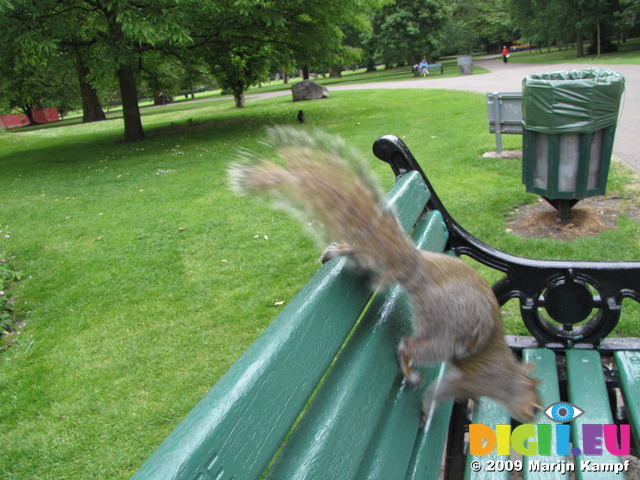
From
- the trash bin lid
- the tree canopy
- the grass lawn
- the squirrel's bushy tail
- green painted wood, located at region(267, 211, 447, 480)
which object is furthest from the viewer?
the tree canopy

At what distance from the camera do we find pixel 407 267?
52.4 inches

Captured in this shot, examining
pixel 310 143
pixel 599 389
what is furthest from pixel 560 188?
pixel 310 143

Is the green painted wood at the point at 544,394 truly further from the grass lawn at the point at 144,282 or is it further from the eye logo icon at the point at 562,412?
the grass lawn at the point at 144,282

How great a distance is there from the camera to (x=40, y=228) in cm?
621

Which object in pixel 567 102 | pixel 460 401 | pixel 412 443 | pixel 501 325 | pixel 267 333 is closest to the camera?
pixel 267 333

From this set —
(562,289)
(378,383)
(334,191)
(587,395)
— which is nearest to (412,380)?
(378,383)

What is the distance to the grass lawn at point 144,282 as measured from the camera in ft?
8.85

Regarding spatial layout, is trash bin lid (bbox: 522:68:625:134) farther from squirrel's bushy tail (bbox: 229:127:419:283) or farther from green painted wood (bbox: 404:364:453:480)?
squirrel's bushy tail (bbox: 229:127:419:283)

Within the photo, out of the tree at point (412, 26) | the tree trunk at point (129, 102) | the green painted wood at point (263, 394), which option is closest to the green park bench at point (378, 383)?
the green painted wood at point (263, 394)

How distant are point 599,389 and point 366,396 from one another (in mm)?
1140

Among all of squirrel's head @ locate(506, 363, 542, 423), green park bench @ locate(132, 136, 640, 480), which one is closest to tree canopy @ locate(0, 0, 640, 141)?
green park bench @ locate(132, 136, 640, 480)

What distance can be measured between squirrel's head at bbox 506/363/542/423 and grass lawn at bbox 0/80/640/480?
1204 millimetres

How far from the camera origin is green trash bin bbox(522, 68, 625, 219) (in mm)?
3893

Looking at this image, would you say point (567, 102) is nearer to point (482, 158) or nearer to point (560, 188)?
point (560, 188)
